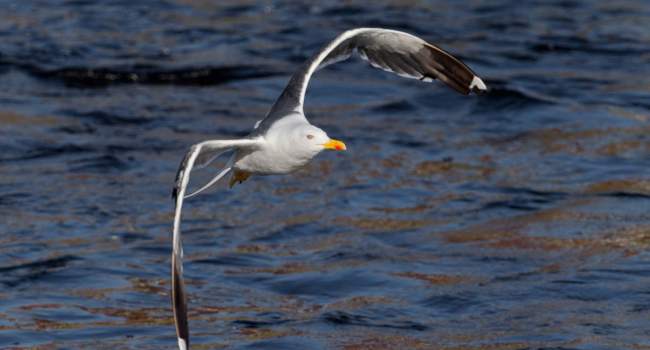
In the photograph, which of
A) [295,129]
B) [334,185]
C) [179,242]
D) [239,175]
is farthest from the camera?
[334,185]

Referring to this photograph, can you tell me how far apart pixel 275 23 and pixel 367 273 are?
688 centimetres

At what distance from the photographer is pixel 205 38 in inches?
607

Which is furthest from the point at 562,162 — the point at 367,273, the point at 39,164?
the point at 39,164

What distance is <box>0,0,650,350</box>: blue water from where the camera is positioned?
28.0 feet

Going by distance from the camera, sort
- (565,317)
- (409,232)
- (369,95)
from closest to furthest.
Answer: (565,317), (409,232), (369,95)

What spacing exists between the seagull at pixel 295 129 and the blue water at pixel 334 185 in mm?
1424

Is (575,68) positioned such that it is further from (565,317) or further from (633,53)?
(565,317)

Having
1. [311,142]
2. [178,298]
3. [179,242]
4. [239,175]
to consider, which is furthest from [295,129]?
[178,298]

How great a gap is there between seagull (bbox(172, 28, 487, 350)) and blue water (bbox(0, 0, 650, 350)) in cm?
142

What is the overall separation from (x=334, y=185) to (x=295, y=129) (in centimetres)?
461

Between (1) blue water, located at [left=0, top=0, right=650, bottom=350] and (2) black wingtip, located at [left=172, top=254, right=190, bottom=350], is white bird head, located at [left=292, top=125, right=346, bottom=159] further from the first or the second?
(1) blue water, located at [left=0, top=0, right=650, bottom=350]

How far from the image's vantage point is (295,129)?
671 cm

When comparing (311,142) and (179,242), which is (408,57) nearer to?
(311,142)

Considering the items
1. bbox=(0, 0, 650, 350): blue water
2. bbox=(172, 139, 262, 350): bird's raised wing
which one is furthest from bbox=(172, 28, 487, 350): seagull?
bbox=(0, 0, 650, 350): blue water
